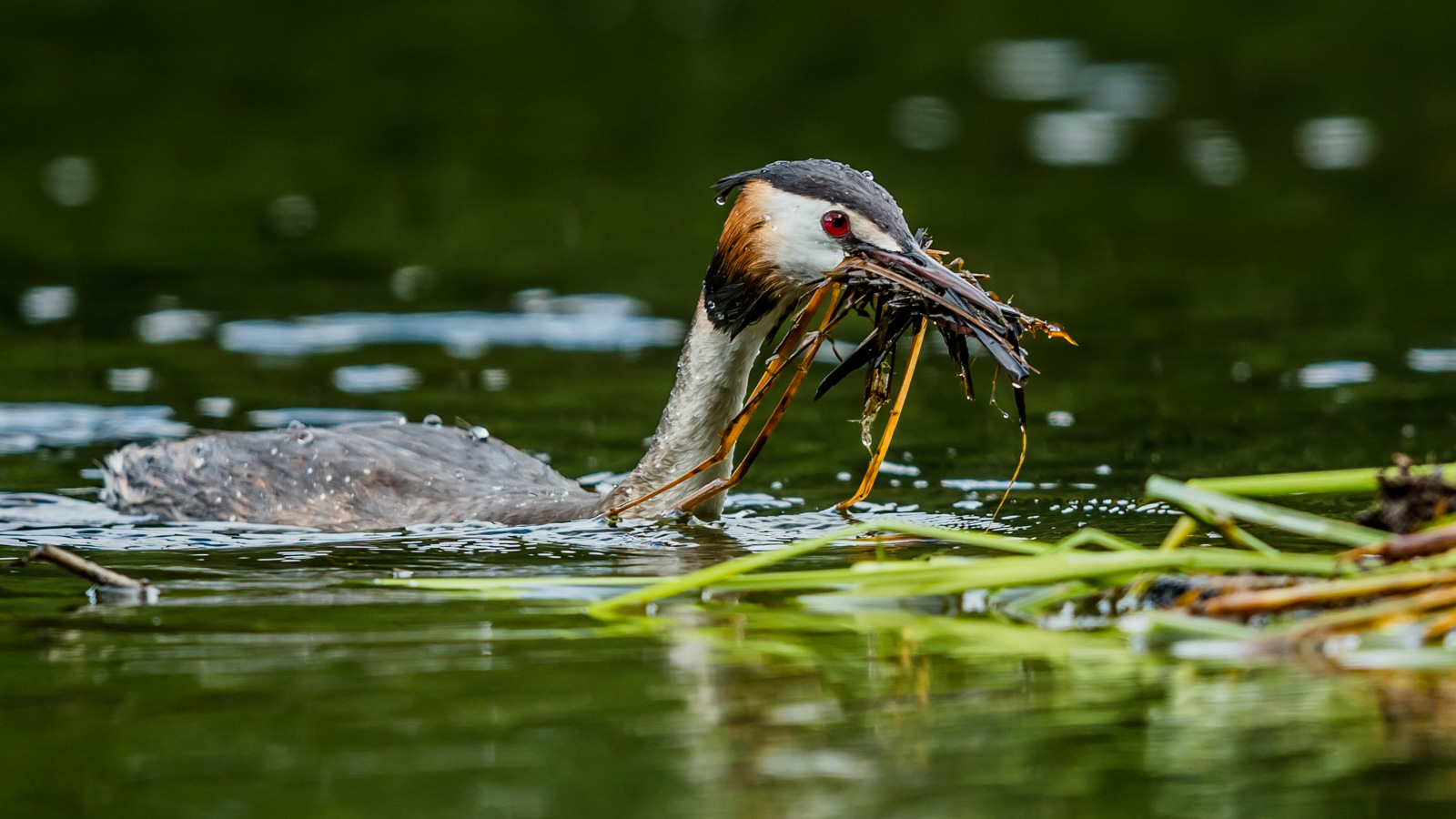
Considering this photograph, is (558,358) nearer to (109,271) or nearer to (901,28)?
(109,271)

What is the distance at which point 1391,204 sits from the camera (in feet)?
62.5

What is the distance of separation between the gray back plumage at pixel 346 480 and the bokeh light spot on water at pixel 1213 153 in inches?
513

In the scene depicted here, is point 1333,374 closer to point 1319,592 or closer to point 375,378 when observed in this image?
point 375,378

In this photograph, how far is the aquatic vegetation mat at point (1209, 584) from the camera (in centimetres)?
540

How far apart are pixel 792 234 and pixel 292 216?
1256 cm

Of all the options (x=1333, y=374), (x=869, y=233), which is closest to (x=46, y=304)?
(x=1333, y=374)

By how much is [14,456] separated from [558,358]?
12.8ft

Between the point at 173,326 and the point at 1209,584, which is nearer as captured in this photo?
the point at 1209,584

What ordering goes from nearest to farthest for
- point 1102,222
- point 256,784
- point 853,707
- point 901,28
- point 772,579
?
point 256,784, point 853,707, point 772,579, point 1102,222, point 901,28

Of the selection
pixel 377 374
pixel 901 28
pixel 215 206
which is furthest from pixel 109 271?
pixel 901 28

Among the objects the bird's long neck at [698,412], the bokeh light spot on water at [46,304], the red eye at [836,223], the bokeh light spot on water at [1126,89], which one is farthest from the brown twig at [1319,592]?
the bokeh light spot on water at [1126,89]

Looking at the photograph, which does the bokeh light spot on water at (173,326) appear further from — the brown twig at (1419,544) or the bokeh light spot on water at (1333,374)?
the brown twig at (1419,544)

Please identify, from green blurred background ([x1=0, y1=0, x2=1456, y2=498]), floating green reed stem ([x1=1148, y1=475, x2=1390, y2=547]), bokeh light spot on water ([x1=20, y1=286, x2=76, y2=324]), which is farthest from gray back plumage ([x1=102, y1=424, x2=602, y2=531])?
bokeh light spot on water ([x1=20, y1=286, x2=76, y2=324])

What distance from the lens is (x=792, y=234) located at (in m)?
7.48
